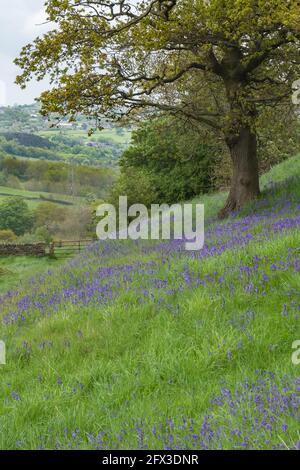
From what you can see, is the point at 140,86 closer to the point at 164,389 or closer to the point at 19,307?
the point at 19,307

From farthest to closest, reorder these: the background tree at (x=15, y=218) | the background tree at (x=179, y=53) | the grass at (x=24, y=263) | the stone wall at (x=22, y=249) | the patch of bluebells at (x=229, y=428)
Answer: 1. the background tree at (x=15, y=218)
2. the stone wall at (x=22, y=249)
3. the grass at (x=24, y=263)
4. the background tree at (x=179, y=53)
5. the patch of bluebells at (x=229, y=428)

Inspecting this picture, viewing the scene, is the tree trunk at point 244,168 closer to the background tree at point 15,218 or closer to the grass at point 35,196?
the background tree at point 15,218


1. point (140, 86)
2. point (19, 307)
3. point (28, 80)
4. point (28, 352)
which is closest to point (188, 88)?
point (140, 86)

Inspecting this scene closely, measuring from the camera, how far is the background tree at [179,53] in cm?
1351

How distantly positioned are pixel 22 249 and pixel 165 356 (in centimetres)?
3987

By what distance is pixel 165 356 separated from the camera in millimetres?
5281

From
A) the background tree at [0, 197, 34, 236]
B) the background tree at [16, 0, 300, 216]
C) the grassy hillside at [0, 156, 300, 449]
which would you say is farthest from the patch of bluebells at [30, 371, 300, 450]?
the background tree at [0, 197, 34, 236]

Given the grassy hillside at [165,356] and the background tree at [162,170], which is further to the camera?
the background tree at [162,170]

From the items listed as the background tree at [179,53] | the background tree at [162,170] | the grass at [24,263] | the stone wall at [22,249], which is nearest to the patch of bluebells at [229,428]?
the background tree at [179,53]

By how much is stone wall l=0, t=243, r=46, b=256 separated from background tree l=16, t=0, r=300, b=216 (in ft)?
93.1

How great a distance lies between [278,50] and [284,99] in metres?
1.60

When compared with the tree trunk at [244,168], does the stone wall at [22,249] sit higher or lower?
lower

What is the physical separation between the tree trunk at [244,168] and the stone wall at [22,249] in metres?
29.3

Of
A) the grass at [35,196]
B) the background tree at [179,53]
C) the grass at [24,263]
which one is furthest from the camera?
the grass at [35,196]
